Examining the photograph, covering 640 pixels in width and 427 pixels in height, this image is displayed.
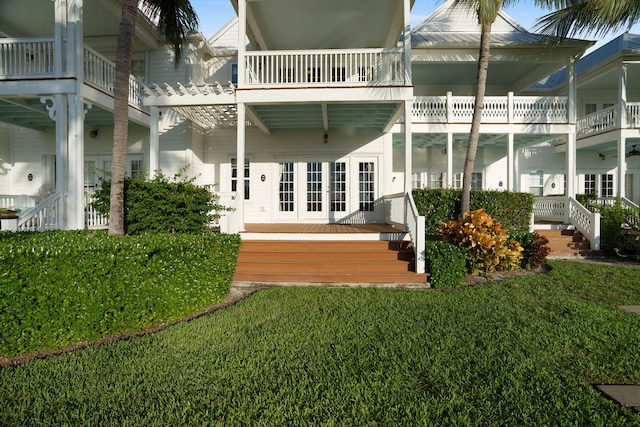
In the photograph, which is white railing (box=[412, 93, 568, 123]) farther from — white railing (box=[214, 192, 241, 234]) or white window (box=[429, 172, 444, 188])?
white railing (box=[214, 192, 241, 234])

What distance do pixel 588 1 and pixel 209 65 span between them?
486 inches

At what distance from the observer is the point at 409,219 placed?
7617mm

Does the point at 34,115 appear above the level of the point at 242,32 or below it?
below

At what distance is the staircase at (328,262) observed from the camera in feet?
21.4

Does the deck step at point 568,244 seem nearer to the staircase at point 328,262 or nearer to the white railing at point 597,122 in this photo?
the white railing at point 597,122

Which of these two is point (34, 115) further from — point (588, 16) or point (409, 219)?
point (588, 16)

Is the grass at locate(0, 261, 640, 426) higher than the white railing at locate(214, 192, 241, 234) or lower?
lower

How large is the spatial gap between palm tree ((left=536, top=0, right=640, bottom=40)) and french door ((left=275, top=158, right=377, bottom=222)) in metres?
7.08

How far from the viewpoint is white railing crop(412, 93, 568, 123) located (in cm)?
1134

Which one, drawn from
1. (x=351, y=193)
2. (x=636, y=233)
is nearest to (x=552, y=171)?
(x=636, y=233)

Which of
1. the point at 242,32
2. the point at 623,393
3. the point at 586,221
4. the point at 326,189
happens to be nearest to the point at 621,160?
the point at 586,221

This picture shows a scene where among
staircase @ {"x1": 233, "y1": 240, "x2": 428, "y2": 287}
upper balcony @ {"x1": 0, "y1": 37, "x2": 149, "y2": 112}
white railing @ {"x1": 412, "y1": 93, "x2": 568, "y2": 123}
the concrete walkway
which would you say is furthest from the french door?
the concrete walkway

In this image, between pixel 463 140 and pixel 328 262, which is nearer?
pixel 328 262

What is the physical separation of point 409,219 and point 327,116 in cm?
440
